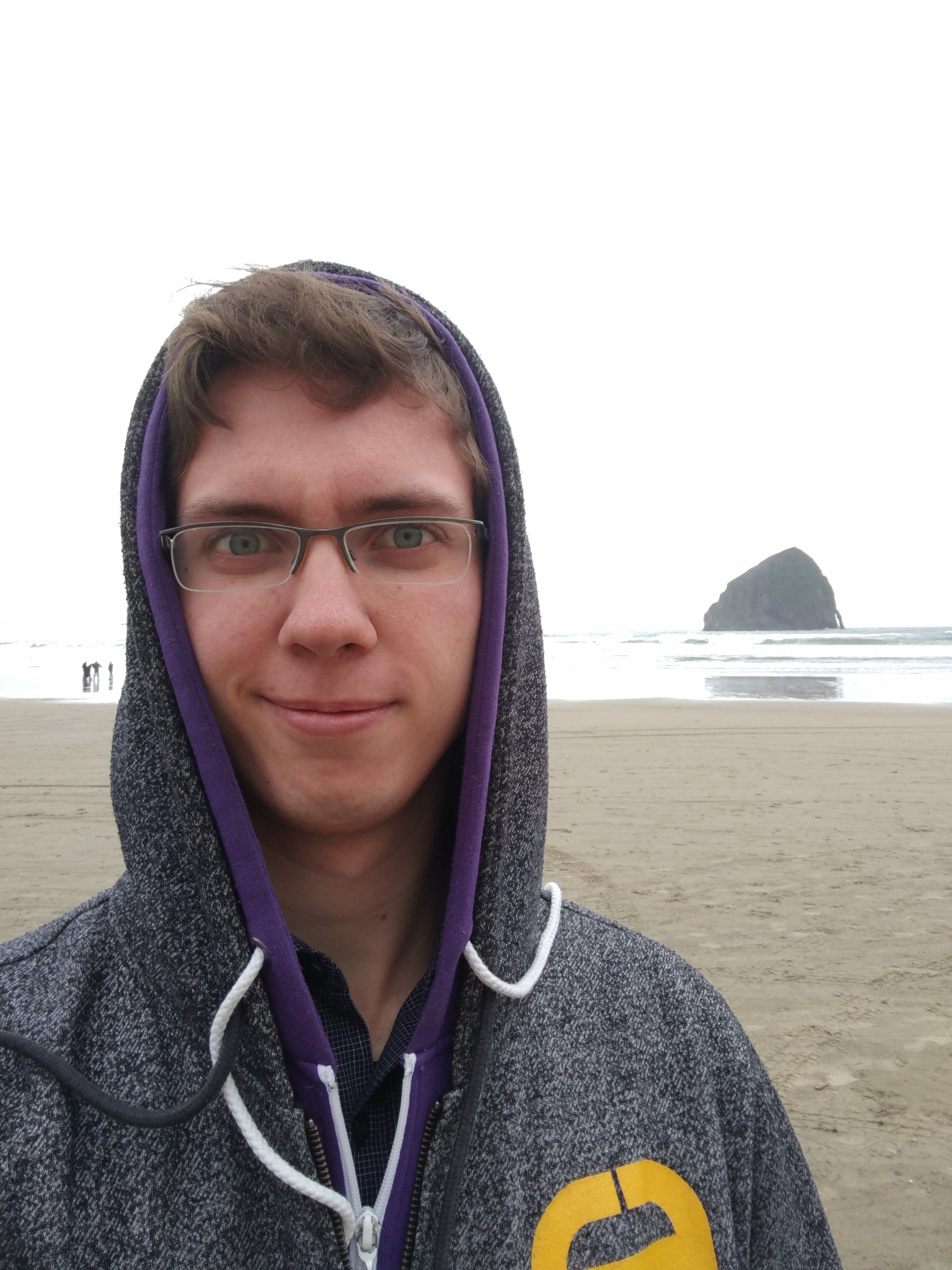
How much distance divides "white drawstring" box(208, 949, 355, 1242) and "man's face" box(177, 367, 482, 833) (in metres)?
0.26

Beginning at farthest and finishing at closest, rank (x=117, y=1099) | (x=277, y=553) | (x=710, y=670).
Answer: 1. (x=710, y=670)
2. (x=277, y=553)
3. (x=117, y=1099)

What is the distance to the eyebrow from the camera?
3.92ft

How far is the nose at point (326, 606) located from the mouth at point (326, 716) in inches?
3.3

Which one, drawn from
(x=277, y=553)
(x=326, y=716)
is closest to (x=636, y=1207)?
(x=326, y=716)

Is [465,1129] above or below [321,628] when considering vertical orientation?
below

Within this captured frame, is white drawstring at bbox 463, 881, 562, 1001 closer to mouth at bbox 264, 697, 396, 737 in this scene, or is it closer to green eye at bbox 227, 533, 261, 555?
mouth at bbox 264, 697, 396, 737

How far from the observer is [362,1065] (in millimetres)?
1203

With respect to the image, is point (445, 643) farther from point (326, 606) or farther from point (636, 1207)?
point (636, 1207)

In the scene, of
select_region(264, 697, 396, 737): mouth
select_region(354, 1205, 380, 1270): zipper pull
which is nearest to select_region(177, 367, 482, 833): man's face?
select_region(264, 697, 396, 737): mouth

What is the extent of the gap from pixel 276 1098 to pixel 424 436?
104 centimetres

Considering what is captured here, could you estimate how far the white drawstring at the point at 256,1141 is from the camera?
1004mm

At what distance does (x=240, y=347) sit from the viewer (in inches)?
49.5

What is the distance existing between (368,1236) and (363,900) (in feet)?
1.52

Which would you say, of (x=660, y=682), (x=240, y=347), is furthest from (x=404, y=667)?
(x=660, y=682)
